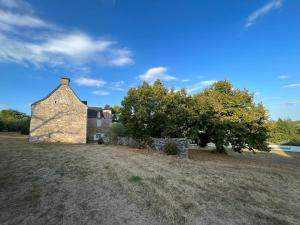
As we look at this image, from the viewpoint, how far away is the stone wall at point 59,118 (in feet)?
96.2

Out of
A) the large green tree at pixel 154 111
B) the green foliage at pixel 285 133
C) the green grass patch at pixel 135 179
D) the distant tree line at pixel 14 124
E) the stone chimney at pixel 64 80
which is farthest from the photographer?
the green foliage at pixel 285 133

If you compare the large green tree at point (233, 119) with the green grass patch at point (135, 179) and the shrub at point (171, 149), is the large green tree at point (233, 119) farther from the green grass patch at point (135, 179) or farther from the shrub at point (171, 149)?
the green grass patch at point (135, 179)

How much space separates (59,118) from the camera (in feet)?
99.2

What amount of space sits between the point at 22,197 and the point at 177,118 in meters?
16.9

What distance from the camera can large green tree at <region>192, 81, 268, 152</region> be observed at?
2139cm

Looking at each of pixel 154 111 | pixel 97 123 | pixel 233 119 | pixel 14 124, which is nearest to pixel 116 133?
pixel 97 123

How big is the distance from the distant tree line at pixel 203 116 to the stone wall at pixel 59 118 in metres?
9.87

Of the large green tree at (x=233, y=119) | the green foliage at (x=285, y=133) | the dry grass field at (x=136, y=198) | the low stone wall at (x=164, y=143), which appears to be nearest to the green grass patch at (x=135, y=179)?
the dry grass field at (x=136, y=198)

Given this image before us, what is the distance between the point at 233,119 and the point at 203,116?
2.81 meters

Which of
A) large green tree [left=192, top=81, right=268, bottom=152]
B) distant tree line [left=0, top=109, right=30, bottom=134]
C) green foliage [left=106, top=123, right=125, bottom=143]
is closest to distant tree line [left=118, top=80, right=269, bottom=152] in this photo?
large green tree [left=192, top=81, right=268, bottom=152]

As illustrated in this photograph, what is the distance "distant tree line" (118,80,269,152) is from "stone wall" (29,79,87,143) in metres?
9.87

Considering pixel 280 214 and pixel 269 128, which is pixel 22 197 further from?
pixel 269 128

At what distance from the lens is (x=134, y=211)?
632 cm

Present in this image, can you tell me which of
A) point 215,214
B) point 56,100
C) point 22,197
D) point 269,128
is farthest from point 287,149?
point 22,197
